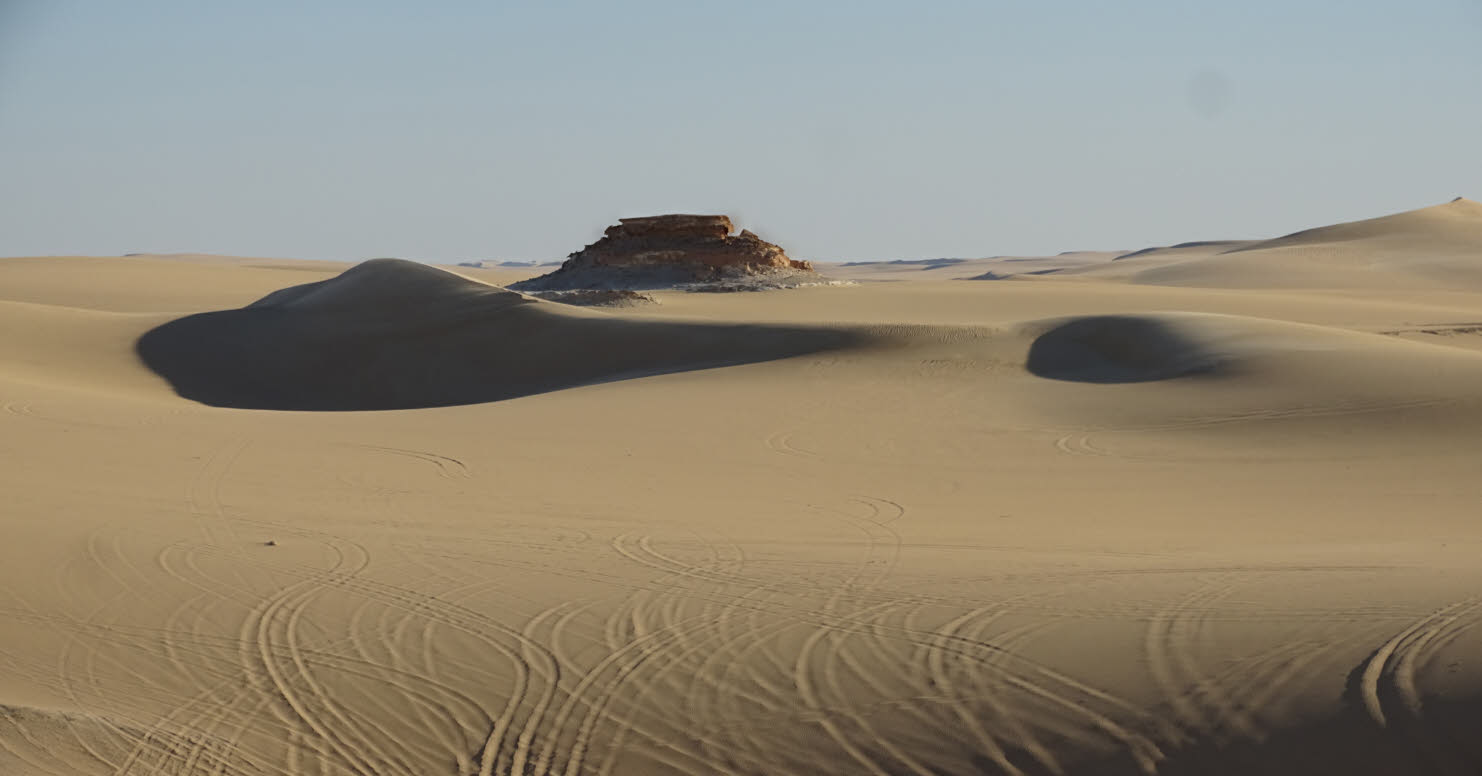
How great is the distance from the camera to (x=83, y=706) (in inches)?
251

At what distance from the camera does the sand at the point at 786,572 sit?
5898 mm

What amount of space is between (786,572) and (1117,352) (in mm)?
14198

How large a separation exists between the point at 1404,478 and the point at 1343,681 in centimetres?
714

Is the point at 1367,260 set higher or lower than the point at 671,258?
lower

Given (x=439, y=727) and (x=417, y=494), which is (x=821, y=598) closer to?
(x=439, y=727)

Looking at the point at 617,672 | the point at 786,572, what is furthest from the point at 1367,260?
the point at 617,672

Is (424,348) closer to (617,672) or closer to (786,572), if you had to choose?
(786,572)

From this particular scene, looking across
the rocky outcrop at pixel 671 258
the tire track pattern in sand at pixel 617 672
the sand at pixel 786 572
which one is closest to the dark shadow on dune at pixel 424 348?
the sand at pixel 786 572

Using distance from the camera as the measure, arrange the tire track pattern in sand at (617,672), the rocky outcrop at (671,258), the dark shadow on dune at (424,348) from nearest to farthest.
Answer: the tire track pattern in sand at (617,672) < the dark shadow on dune at (424,348) < the rocky outcrop at (671,258)

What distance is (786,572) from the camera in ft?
27.5

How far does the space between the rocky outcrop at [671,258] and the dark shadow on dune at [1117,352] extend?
1681 cm

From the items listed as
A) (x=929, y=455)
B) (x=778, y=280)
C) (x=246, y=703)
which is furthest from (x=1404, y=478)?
(x=778, y=280)

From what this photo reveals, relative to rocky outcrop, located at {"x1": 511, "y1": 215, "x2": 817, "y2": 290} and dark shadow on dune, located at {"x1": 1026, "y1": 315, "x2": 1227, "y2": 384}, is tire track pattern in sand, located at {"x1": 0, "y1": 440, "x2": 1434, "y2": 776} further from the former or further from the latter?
rocky outcrop, located at {"x1": 511, "y1": 215, "x2": 817, "y2": 290}

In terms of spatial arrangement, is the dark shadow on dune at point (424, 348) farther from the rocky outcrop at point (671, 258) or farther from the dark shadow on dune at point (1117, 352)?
the rocky outcrop at point (671, 258)
